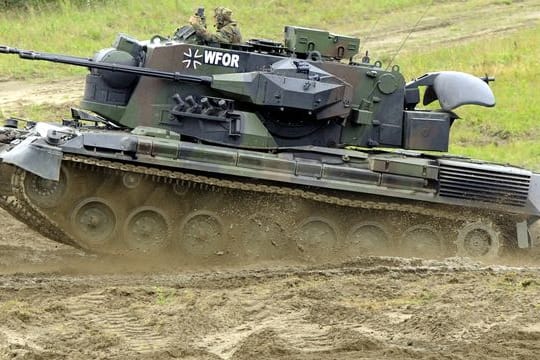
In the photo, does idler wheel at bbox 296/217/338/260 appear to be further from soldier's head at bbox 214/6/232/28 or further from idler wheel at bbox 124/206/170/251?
soldier's head at bbox 214/6/232/28

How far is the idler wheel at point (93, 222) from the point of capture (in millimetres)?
13508

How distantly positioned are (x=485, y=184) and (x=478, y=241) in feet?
3.05

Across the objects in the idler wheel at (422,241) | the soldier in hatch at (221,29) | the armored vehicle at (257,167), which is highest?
the soldier in hatch at (221,29)

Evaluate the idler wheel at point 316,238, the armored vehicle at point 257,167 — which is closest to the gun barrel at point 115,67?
the armored vehicle at point 257,167

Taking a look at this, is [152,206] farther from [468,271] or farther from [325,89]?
[468,271]

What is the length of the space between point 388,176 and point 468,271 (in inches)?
63.0

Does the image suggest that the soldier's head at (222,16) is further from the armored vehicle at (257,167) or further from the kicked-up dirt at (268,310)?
the kicked-up dirt at (268,310)

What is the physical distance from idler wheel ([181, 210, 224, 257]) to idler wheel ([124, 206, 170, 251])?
0.84ft

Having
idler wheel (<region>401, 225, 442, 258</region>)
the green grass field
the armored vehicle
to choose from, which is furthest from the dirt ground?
the green grass field

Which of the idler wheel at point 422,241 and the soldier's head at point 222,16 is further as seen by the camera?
the soldier's head at point 222,16

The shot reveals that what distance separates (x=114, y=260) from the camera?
13719 millimetres

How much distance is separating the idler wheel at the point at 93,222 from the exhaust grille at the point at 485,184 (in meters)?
4.24

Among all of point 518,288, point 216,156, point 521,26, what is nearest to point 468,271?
point 518,288

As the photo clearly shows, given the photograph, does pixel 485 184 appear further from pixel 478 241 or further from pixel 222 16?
pixel 222 16
